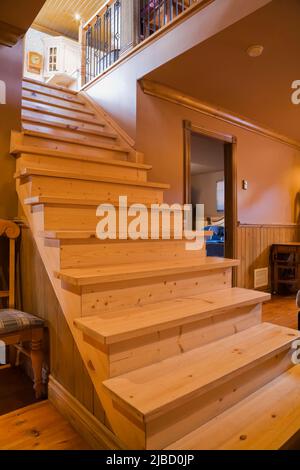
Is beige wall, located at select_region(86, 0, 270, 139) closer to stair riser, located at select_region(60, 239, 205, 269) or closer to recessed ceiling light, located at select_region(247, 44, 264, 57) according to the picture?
recessed ceiling light, located at select_region(247, 44, 264, 57)

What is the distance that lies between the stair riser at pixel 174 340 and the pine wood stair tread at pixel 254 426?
297mm

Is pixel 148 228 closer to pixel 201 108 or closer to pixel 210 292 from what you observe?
pixel 210 292

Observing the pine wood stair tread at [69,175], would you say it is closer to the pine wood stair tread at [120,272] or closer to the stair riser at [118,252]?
the stair riser at [118,252]

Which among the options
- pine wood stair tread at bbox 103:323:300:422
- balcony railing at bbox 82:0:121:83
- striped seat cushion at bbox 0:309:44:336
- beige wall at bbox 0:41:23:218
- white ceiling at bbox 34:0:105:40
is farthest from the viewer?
white ceiling at bbox 34:0:105:40

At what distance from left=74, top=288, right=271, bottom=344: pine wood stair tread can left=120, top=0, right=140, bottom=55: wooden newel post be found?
269 centimetres

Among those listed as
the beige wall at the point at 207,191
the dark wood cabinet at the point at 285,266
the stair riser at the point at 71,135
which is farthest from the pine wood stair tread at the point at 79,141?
the beige wall at the point at 207,191

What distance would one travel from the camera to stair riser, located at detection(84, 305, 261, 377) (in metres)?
1.13

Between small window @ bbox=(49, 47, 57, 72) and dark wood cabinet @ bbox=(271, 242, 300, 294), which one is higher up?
small window @ bbox=(49, 47, 57, 72)

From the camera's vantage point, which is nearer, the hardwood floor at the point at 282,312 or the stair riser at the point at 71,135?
the stair riser at the point at 71,135

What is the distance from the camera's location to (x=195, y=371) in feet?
3.81

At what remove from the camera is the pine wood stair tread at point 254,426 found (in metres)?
1.01

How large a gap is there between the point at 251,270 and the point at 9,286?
2999 mm

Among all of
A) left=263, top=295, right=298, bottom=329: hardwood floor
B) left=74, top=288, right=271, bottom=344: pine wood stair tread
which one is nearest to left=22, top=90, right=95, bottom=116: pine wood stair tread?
left=74, top=288, right=271, bottom=344: pine wood stair tread

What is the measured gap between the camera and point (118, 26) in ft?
11.0
